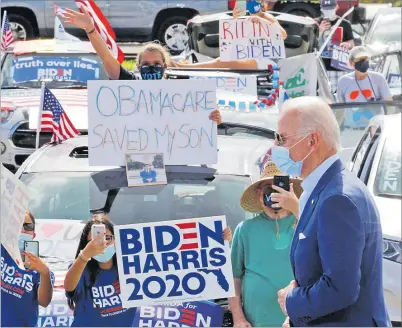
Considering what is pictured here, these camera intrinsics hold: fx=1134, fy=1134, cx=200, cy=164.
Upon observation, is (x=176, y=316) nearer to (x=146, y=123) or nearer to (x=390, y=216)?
(x=146, y=123)

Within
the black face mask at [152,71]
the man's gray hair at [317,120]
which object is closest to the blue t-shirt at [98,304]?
the man's gray hair at [317,120]

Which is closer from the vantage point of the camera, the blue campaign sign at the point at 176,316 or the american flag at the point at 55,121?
the blue campaign sign at the point at 176,316

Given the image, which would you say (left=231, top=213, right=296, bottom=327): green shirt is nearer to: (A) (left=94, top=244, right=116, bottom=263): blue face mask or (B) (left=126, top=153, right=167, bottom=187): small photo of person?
(A) (left=94, top=244, right=116, bottom=263): blue face mask

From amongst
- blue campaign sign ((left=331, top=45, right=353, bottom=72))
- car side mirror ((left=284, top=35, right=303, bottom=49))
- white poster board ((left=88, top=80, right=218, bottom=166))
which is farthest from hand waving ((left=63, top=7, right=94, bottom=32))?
blue campaign sign ((left=331, top=45, right=353, bottom=72))

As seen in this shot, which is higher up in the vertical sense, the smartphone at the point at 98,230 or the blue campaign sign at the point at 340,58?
the blue campaign sign at the point at 340,58

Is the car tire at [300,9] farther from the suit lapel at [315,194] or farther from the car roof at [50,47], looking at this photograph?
the suit lapel at [315,194]

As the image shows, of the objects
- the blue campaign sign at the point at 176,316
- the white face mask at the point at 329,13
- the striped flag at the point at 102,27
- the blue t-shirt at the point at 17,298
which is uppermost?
the striped flag at the point at 102,27

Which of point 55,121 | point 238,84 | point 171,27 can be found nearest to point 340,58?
point 238,84

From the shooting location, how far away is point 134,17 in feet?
63.8

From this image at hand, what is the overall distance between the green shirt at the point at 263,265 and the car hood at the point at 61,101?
4087 millimetres

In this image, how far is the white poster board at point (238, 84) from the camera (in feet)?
30.6

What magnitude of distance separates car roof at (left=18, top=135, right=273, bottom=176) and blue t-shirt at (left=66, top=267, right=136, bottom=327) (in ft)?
3.45

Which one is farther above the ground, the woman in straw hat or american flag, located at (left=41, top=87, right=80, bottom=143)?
american flag, located at (left=41, top=87, right=80, bottom=143)

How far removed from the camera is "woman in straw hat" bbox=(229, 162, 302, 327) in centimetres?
521
